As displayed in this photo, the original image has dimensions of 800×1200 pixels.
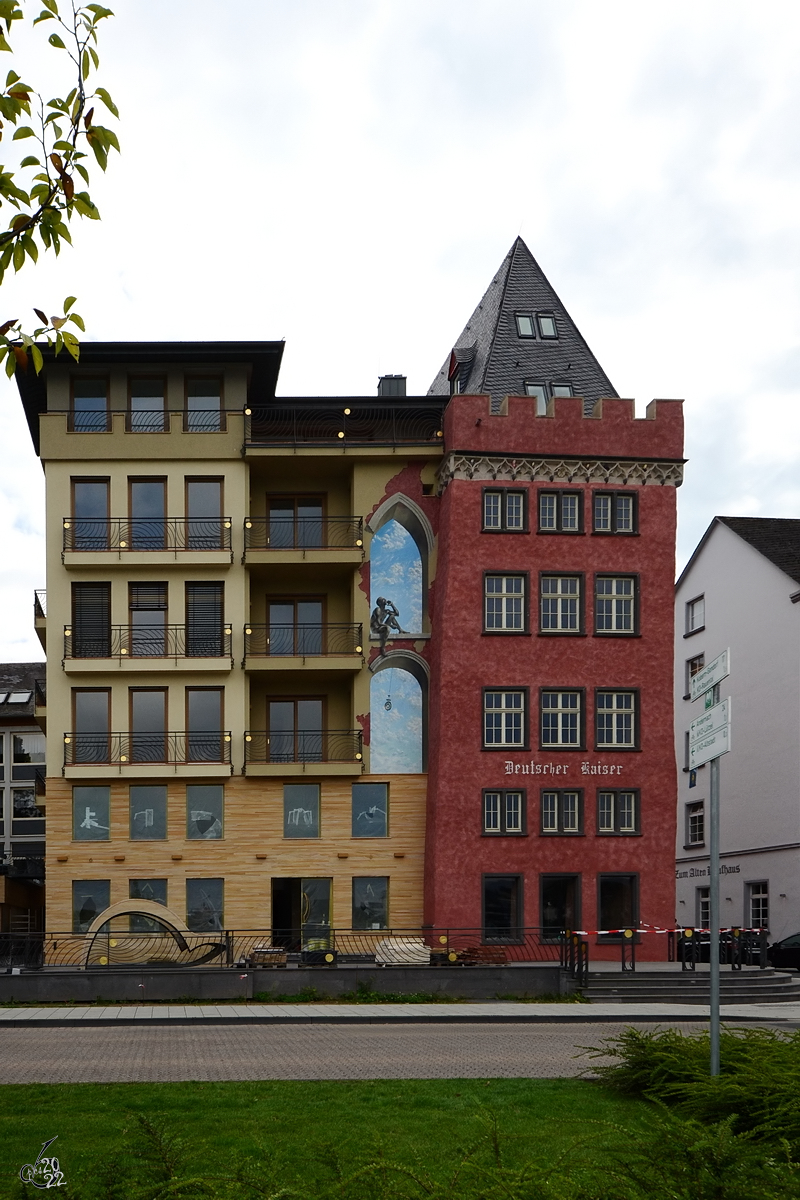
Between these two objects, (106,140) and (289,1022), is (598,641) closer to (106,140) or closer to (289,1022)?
(289,1022)

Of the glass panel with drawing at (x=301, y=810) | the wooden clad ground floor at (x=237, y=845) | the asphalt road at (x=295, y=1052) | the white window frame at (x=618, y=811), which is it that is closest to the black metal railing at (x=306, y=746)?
the wooden clad ground floor at (x=237, y=845)

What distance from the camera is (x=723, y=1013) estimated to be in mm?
27453

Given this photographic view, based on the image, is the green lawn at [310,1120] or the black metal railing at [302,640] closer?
the green lawn at [310,1120]

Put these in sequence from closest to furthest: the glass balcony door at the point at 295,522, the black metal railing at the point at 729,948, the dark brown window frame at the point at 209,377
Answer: the black metal railing at the point at 729,948
the dark brown window frame at the point at 209,377
the glass balcony door at the point at 295,522

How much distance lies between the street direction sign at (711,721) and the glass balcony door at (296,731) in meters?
30.4

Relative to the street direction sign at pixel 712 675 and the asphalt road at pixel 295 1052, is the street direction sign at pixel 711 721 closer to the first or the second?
the street direction sign at pixel 712 675

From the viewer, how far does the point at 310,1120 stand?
12.9m

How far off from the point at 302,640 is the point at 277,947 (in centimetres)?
893

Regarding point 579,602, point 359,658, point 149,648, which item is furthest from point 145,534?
point 579,602

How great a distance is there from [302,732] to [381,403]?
32.4ft

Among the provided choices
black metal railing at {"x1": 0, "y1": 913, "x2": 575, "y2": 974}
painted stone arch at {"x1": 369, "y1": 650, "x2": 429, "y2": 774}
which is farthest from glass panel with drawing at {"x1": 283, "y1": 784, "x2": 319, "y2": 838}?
black metal railing at {"x1": 0, "y1": 913, "x2": 575, "y2": 974}

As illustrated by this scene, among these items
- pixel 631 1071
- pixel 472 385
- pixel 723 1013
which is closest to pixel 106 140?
pixel 631 1071

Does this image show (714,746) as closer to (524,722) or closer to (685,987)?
A: (685,987)

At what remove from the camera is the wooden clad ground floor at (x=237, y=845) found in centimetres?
4050
